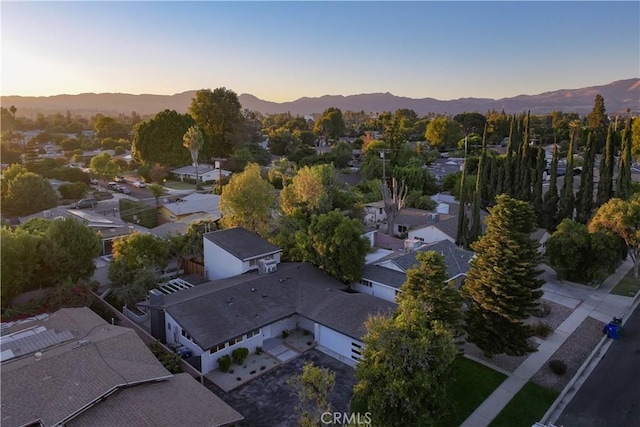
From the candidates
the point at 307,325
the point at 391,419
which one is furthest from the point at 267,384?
the point at 391,419

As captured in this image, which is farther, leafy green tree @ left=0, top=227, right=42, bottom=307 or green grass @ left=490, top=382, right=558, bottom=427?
leafy green tree @ left=0, top=227, right=42, bottom=307

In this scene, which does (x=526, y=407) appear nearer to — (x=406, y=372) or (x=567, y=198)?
(x=406, y=372)

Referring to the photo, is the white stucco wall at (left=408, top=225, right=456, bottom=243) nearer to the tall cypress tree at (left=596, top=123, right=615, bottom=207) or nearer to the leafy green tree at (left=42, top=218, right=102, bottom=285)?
the tall cypress tree at (left=596, top=123, right=615, bottom=207)

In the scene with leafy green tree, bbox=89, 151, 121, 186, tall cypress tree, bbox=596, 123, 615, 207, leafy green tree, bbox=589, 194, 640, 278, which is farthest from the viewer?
leafy green tree, bbox=89, 151, 121, 186

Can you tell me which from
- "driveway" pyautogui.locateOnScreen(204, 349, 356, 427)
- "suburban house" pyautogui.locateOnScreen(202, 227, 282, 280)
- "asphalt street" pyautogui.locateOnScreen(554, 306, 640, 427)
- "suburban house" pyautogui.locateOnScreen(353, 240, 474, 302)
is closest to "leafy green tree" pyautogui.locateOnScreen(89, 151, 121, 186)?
"suburban house" pyautogui.locateOnScreen(202, 227, 282, 280)

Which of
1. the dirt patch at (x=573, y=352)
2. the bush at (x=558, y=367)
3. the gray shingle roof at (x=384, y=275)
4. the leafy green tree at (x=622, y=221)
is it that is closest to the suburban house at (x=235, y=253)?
the gray shingle roof at (x=384, y=275)

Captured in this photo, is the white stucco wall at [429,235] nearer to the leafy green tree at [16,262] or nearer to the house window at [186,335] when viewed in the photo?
the house window at [186,335]
